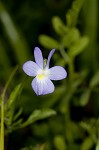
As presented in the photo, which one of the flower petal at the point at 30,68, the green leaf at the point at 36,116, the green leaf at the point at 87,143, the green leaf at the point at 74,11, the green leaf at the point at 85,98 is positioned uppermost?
the green leaf at the point at 74,11

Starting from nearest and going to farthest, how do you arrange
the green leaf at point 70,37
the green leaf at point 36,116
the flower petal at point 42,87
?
1. the flower petal at point 42,87
2. the green leaf at point 36,116
3. the green leaf at point 70,37

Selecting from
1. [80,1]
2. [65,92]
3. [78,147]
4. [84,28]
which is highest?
[80,1]

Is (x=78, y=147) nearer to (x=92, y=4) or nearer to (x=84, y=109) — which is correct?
(x=84, y=109)

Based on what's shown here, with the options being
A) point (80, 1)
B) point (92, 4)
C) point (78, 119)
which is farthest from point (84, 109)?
point (80, 1)

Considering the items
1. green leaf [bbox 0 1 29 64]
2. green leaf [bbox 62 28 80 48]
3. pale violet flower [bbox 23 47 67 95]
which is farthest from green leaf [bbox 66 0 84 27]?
green leaf [bbox 0 1 29 64]

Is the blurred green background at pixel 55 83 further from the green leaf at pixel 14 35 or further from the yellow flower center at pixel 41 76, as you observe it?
the yellow flower center at pixel 41 76

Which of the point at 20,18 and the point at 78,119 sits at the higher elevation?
the point at 20,18

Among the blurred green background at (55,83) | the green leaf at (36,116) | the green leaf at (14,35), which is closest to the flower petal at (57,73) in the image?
the green leaf at (36,116)

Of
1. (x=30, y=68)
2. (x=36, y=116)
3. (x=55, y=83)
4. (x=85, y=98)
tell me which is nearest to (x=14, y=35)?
(x=55, y=83)
